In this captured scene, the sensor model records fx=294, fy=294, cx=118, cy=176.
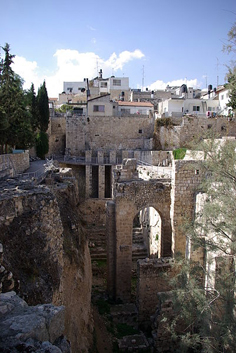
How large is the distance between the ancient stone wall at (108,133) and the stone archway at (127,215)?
20996 millimetres

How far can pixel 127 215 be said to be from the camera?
1462 centimetres

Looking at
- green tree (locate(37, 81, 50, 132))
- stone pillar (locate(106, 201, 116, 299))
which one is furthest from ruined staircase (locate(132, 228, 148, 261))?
green tree (locate(37, 81, 50, 132))

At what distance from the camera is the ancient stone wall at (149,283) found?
489 inches

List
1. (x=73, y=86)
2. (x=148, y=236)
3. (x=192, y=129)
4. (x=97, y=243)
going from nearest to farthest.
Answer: (x=148, y=236), (x=97, y=243), (x=192, y=129), (x=73, y=86)

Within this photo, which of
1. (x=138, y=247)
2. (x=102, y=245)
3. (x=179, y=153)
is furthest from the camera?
(x=179, y=153)

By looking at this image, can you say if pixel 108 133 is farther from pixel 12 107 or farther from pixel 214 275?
pixel 214 275

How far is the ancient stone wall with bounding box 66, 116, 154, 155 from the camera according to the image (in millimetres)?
34781

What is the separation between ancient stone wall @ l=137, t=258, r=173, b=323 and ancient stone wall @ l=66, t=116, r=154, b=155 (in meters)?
23.9

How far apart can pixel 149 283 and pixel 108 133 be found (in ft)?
82.6

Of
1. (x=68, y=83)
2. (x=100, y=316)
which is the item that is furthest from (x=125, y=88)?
(x=100, y=316)

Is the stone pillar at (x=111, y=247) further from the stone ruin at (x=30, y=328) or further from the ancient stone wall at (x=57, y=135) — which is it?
the ancient stone wall at (x=57, y=135)

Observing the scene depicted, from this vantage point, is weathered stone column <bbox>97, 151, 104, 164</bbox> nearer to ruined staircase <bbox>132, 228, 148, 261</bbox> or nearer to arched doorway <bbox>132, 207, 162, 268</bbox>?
arched doorway <bbox>132, 207, 162, 268</bbox>

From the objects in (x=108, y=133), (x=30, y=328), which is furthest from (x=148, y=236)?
(x=108, y=133)

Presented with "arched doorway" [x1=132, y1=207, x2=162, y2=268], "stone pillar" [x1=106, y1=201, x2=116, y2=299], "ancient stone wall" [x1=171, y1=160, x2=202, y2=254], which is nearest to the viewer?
"ancient stone wall" [x1=171, y1=160, x2=202, y2=254]
